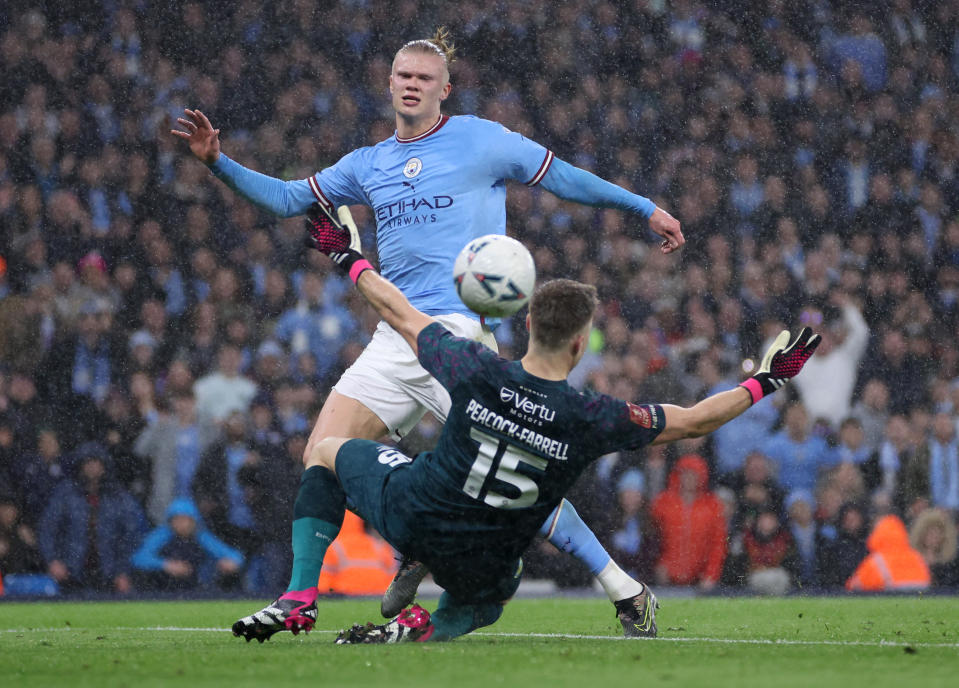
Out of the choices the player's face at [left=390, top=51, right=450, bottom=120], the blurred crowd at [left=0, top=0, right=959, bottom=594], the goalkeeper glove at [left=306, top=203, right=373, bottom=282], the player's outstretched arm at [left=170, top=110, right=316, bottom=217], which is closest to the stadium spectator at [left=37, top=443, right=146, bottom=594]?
the blurred crowd at [left=0, top=0, right=959, bottom=594]

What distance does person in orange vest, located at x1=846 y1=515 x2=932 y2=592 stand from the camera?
10.4m

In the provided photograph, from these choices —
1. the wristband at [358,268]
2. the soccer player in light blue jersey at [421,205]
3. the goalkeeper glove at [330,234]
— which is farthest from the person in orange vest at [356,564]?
the wristband at [358,268]

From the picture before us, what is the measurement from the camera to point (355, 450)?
521cm

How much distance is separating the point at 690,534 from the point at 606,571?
185 inches

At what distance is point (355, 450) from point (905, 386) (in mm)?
7983

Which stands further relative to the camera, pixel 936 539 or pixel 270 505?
pixel 936 539

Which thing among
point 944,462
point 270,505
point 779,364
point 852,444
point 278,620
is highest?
point 779,364

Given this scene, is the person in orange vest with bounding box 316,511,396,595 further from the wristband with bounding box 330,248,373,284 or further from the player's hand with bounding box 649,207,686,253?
the wristband with bounding box 330,248,373,284

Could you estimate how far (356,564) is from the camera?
10023 mm

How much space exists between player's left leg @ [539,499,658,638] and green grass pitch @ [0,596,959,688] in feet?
0.52

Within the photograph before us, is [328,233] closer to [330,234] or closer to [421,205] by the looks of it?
[330,234]

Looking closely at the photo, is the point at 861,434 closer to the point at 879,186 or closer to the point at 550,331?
the point at 879,186

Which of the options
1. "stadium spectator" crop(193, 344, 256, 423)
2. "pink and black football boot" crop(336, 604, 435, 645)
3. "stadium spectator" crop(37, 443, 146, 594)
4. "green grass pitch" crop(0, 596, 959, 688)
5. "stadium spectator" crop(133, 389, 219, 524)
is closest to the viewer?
"green grass pitch" crop(0, 596, 959, 688)

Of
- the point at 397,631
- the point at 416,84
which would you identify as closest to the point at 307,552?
the point at 397,631
